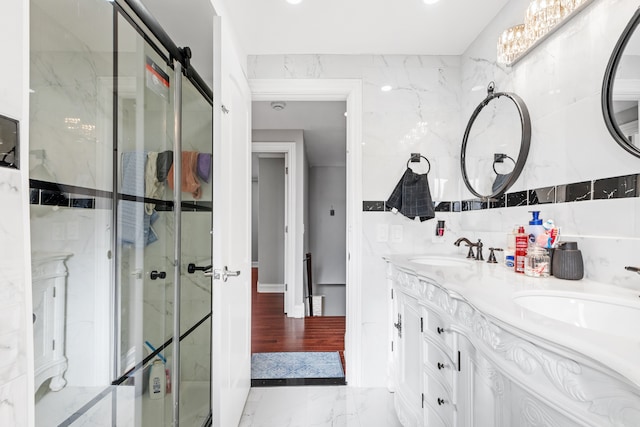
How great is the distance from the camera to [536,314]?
2.43 feet

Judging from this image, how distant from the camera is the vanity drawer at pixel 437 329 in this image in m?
1.21

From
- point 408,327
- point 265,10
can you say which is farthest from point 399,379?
point 265,10

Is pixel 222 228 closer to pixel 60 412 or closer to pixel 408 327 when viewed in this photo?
pixel 60 412

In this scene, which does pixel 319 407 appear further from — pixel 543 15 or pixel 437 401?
pixel 543 15

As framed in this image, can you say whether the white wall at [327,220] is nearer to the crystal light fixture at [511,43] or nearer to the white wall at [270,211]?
the white wall at [270,211]

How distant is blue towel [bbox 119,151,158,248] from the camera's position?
1268 millimetres

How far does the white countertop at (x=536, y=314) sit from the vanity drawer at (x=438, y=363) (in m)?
0.30

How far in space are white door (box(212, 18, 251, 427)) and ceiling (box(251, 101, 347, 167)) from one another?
1.24m

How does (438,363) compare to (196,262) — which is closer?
(438,363)

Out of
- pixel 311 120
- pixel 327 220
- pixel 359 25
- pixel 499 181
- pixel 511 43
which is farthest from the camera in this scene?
pixel 327 220

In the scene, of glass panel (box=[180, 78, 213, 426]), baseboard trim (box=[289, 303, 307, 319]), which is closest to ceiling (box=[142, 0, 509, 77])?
glass panel (box=[180, 78, 213, 426])

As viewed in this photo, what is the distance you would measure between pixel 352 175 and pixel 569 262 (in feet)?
4.61

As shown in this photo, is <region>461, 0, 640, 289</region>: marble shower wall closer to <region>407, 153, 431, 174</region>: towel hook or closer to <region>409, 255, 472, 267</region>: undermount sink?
<region>409, 255, 472, 267</region>: undermount sink

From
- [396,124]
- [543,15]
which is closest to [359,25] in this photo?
[396,124]
